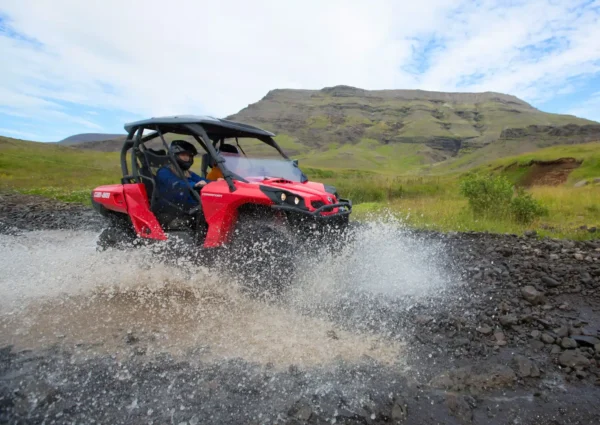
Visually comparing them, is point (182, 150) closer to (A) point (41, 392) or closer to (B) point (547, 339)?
(A) point (41, 392)

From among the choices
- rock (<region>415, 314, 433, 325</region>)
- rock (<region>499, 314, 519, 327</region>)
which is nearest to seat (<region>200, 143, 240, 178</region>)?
rock (<region>415, 314, 433, 325</region>)

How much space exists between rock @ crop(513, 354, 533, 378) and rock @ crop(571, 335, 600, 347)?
61cm

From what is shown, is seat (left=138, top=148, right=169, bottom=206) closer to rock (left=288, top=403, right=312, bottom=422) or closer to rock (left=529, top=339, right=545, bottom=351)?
rock (left=288, top=403, right=312, bottom=422)

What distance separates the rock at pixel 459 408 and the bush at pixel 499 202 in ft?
24.6

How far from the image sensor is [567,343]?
358 centimetres

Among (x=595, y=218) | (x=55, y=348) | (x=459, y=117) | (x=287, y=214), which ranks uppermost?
(x=459, y=117)

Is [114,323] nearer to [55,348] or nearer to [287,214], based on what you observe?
[55,348]

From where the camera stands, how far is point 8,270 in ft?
20.3

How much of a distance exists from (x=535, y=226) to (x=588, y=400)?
641cm

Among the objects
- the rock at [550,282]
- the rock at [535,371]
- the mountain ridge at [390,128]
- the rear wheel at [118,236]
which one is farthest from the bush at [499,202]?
the mountain ridge at [390,128]

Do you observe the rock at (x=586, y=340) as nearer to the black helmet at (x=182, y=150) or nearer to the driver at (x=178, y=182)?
the driver at (x=178, y=182)

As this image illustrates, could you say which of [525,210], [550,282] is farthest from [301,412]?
[525,210]

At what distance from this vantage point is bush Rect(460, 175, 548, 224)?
9.49m

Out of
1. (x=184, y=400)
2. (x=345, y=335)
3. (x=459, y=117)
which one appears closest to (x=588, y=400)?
(x=345, y=335)
